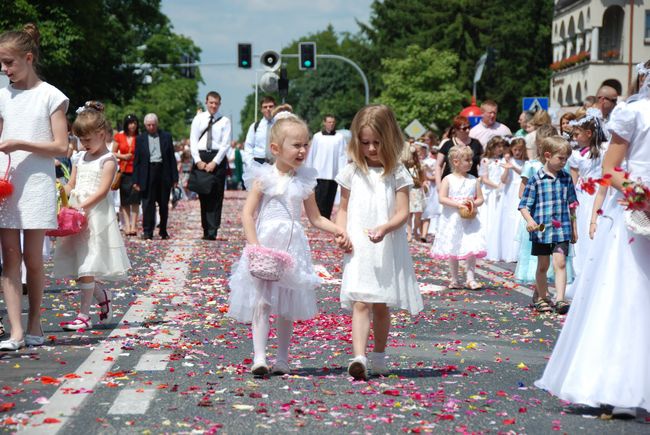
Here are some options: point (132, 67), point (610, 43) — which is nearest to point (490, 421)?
point (132, 67)

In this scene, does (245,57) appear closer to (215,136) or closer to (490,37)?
(215,136)

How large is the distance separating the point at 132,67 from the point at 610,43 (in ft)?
85.6

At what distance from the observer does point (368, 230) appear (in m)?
7.71

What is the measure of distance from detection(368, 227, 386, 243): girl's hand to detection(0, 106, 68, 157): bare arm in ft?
7.62

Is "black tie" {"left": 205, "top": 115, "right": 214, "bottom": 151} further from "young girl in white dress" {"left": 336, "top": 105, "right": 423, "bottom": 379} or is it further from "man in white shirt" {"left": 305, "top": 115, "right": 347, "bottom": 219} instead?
"young girl in white dress" {"left": 336, "top": 105, "right": 423, "bottom": 379}

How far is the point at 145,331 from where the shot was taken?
9789 mm

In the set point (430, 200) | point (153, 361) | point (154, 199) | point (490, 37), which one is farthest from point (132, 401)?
point (490, 37)

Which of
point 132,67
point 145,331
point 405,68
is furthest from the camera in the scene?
point 405,68

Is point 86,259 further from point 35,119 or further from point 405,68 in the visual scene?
point 405,68

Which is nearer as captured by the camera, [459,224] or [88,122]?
[88,122]

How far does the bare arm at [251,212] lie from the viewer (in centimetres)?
767

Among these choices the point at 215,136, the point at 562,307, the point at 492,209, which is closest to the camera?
the point at 562,307

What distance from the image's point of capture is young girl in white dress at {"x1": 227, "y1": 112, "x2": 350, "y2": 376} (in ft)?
25.3

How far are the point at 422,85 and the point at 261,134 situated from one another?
248 feet
